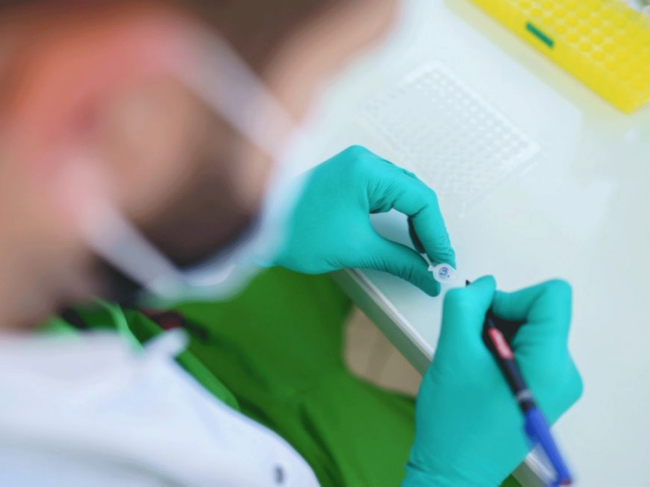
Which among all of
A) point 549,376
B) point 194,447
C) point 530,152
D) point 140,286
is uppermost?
point 530,152

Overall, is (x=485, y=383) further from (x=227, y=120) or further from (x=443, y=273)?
(x=227, y=120)

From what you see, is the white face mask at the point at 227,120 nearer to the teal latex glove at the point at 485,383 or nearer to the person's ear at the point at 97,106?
the person's ear at the point at 97,106

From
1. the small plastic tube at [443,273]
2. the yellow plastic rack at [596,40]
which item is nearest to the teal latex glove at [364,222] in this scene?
the small plastic tube at [443,273]

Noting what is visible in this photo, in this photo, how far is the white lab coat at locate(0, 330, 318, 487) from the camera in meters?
0.39

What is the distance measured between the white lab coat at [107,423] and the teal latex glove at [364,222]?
21cm

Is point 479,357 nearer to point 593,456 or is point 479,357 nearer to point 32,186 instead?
point 593,456

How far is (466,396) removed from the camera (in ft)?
1.80

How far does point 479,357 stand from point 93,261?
0.37m

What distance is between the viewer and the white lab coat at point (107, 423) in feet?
1.26

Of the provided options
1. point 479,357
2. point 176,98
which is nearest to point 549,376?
point 479,357

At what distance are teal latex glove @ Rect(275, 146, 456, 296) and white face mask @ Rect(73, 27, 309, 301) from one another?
25 cm

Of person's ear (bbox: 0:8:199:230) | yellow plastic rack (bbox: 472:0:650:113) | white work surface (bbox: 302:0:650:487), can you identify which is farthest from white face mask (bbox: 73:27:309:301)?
yellow plastic rack (bbox: 472:0:650:113)

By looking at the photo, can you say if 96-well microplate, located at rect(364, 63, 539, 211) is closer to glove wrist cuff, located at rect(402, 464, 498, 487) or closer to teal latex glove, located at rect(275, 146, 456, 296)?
teal latex glove, located at rect(275, 146, 456, 296)

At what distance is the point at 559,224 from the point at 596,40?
0.28 metres
